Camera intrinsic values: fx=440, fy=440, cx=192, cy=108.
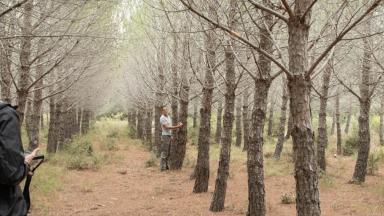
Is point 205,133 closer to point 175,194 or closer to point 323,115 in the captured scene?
point 175,194

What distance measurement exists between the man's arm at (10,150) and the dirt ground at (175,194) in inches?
207

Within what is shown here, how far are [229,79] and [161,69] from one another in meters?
8.00

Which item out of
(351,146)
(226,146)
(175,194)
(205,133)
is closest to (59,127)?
(175,194)

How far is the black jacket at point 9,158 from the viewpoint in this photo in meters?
2.61

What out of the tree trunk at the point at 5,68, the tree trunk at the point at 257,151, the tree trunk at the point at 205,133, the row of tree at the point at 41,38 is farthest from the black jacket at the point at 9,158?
the tree trunk at the point at 205,133

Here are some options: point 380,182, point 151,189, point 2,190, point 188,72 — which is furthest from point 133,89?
point 2,190

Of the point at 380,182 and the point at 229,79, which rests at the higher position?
the point at 229,79

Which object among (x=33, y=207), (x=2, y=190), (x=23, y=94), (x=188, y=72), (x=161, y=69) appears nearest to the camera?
(x=2, y=190)

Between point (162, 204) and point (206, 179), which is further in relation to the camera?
point (206, 179)

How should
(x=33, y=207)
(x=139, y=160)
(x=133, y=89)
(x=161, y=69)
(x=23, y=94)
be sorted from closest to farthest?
(x=23, y=94), (x=33, y=207), (x=161, y=69), (x=139, y=160), (x=133, y=89)

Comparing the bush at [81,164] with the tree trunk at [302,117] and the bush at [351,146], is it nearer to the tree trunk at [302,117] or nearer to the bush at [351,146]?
the bush at [351,146]

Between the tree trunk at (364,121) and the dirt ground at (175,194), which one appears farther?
the tree trunk at (364,121)

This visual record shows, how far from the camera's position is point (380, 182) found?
37.3 feet

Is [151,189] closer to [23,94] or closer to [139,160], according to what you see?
[23,94]
